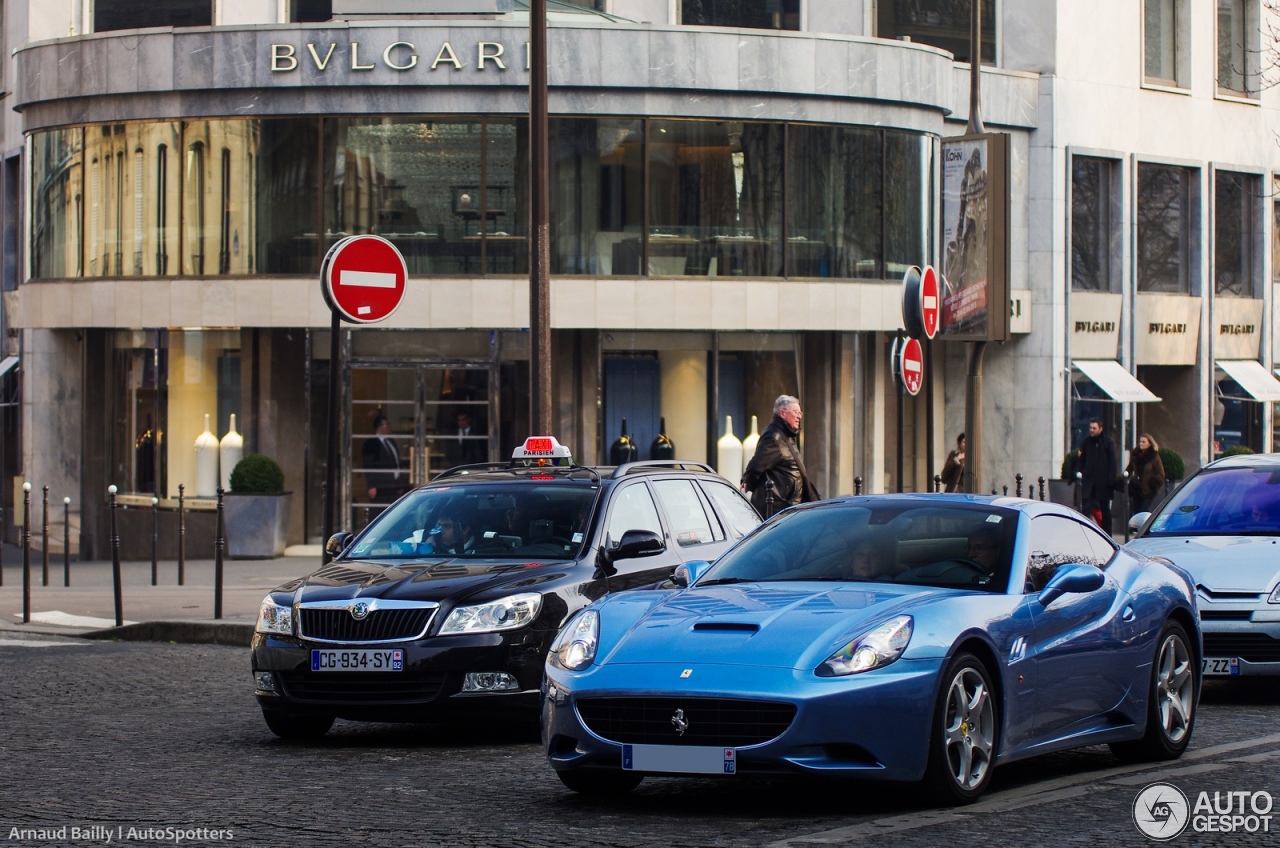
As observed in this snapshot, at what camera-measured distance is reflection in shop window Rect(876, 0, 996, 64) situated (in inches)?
1309

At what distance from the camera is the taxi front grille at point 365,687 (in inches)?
401

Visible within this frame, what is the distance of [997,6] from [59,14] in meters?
15.6

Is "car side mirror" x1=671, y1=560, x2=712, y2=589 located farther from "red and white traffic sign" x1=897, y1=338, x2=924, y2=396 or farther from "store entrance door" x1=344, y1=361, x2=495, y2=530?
"store entrance door" x1=344, y1=361, x2=495, y2=530

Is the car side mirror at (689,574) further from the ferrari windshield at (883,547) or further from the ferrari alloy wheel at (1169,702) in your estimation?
the ferrari alloy wheel at (1169,702)

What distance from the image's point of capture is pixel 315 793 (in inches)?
344

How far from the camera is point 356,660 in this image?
10258mm

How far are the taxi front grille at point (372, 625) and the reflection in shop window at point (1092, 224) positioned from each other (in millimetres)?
27160

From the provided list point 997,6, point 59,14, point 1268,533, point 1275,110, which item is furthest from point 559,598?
point 1275,110

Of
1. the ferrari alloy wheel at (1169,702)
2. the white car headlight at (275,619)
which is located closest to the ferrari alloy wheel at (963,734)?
the ferrari alloy wheel at (1169,702)

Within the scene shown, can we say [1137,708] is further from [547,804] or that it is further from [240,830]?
[240,830]

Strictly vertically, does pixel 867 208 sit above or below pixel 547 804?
above

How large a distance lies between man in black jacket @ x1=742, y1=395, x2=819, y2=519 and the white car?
3.88m

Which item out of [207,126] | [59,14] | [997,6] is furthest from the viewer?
[997,6]

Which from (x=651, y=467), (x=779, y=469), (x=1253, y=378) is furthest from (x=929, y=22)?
(x=651, y=467)
